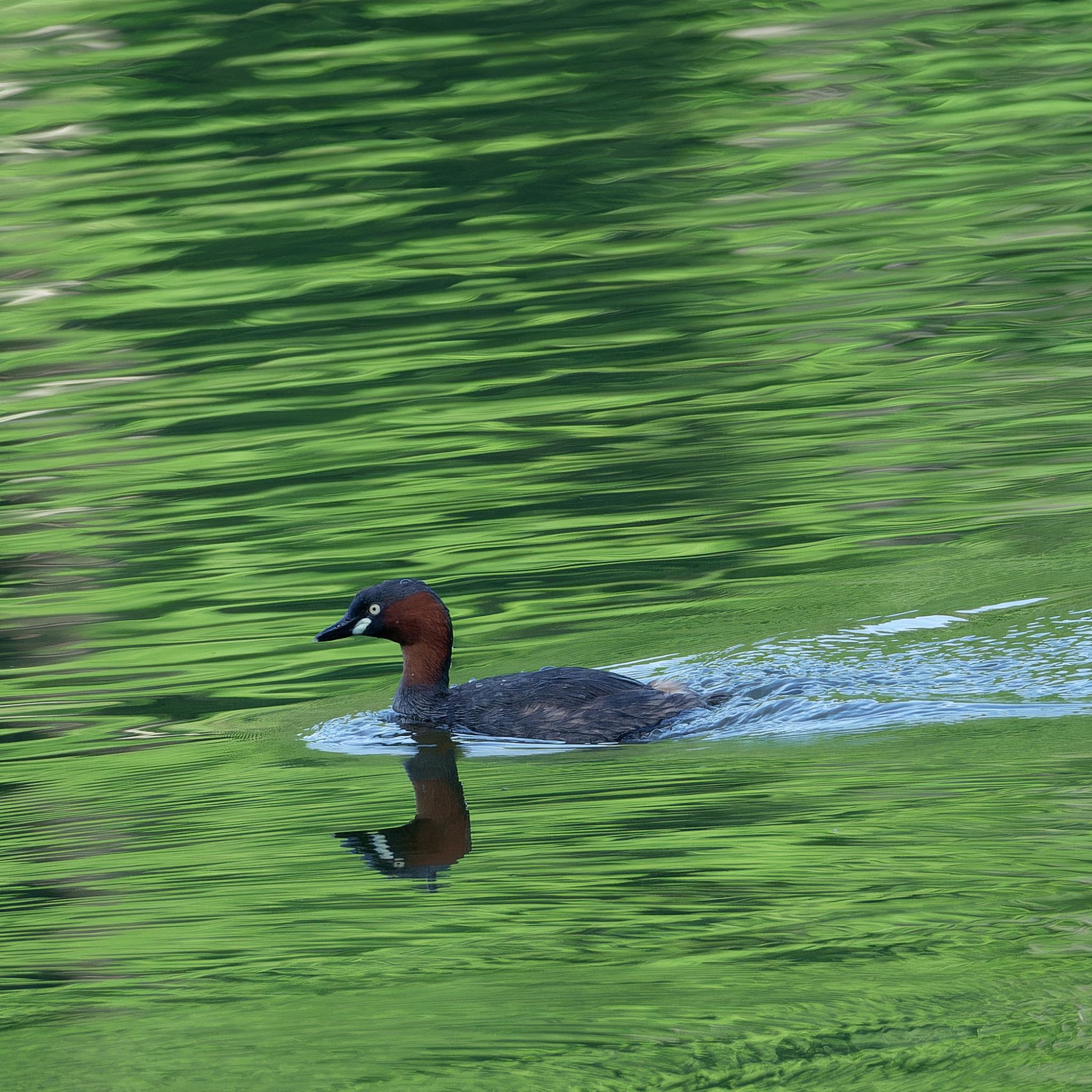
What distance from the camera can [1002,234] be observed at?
16.5m

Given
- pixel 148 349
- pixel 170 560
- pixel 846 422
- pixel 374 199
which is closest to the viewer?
pixel 170 560

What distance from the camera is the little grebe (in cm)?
846

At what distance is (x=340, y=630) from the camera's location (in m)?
9.11

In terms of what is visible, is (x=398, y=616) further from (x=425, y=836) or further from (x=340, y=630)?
(x=425, y=836)

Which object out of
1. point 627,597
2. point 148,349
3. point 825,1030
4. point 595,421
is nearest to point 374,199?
point 148,349

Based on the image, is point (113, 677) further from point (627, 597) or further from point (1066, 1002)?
point (1066, 1002)

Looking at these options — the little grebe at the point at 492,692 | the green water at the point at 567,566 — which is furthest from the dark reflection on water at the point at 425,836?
the little grebe at the point at 492,692

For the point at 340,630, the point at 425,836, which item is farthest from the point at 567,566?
the point at 425,836

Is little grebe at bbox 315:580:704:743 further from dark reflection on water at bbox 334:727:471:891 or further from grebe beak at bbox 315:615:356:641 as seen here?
dark reflection on water at bbox 334:727:471:891

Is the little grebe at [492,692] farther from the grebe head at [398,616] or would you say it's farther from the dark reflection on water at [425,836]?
the dark reflection on water at [425,836]

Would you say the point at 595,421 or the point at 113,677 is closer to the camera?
the point at 113,677

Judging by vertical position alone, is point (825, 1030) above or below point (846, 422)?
above

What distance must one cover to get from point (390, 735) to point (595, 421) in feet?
14.5

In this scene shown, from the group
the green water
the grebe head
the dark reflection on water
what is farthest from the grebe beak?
the dark reflection on water
